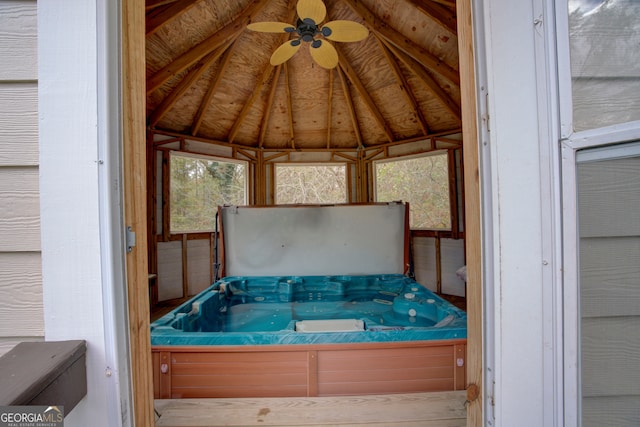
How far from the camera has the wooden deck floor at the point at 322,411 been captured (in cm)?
144

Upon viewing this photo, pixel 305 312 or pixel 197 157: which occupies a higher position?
pixel 197 157

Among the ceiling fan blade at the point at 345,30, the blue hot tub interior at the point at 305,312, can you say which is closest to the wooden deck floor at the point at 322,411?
the blue hot tub interior at the point at 305,312

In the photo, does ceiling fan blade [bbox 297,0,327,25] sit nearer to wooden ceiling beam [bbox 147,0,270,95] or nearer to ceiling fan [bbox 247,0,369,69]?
ceiling fan [bbox 247,0,369,69]

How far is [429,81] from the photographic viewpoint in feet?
14.4

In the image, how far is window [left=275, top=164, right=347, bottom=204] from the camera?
6047 millimetres

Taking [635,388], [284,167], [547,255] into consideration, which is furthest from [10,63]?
[284,167]

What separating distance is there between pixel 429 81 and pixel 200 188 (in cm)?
457

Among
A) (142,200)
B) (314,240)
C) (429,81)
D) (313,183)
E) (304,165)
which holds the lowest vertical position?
(314,240)

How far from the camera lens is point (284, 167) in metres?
6.03

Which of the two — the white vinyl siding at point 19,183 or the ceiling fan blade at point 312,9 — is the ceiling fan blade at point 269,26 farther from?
the white vinyl siding at point 19,183

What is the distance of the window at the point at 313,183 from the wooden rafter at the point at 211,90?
1.89 meters

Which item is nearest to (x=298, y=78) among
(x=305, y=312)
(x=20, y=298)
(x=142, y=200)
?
(x=305, y=312)

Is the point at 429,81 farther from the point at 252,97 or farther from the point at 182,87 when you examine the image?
the point at 182,87

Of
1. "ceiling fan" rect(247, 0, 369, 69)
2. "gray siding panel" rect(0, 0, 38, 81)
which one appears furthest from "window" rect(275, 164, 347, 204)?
"gray siding panel" rect(0, 0, 38, 81)
